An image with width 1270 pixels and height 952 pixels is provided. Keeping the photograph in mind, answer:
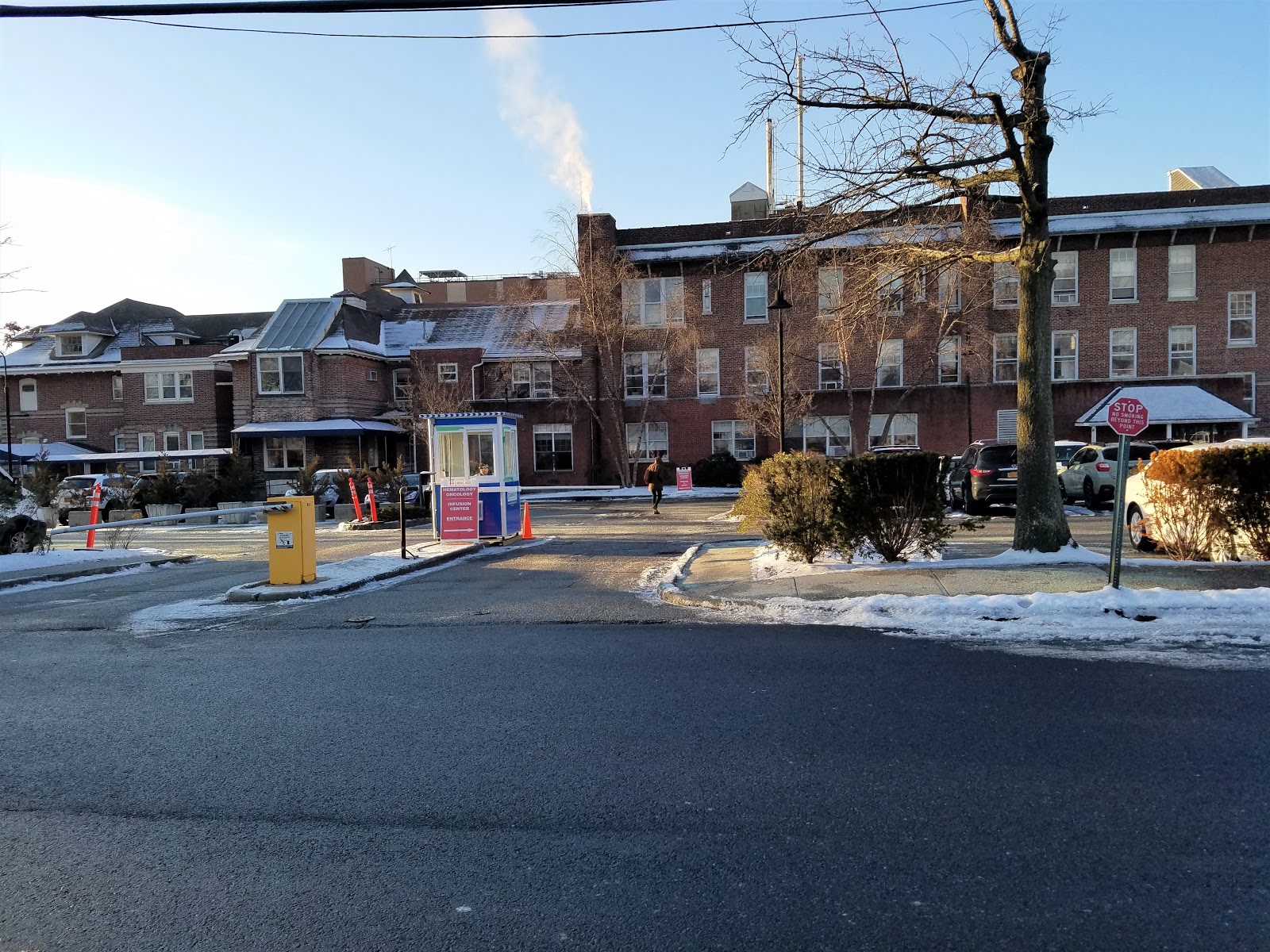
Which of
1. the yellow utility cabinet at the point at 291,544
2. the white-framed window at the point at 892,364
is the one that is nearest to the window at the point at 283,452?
the white-framed window at the point at 892,364

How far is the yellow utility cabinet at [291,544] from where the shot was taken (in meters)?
12.4

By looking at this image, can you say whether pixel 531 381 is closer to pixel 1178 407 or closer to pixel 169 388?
pixel 169 388

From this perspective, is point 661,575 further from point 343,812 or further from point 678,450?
point 678,450

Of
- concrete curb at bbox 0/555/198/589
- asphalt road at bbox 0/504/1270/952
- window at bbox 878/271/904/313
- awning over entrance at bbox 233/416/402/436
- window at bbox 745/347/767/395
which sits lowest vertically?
concrete curb at bbox 0/555/198/589

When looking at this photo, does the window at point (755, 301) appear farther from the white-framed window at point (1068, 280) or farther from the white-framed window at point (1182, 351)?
the white-framed window at point (1182, 351)

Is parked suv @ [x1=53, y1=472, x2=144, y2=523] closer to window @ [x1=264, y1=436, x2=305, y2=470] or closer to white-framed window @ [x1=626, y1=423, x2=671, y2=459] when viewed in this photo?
window @ [x1=264, y1=436, x2=305, y2=470]

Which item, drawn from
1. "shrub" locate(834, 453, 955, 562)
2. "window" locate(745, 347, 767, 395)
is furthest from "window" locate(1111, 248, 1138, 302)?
"shrub" locate(834, 453, 955, 562)

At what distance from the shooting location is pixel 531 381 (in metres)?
44.7

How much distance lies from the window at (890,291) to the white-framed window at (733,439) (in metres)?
27.9

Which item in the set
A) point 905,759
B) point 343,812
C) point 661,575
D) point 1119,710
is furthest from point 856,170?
point 343,812

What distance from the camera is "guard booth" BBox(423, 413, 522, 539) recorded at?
715 inches

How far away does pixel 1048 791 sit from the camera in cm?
450

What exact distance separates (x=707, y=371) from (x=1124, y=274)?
18551 mm

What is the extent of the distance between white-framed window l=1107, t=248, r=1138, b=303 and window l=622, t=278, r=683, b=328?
18.8 meters
